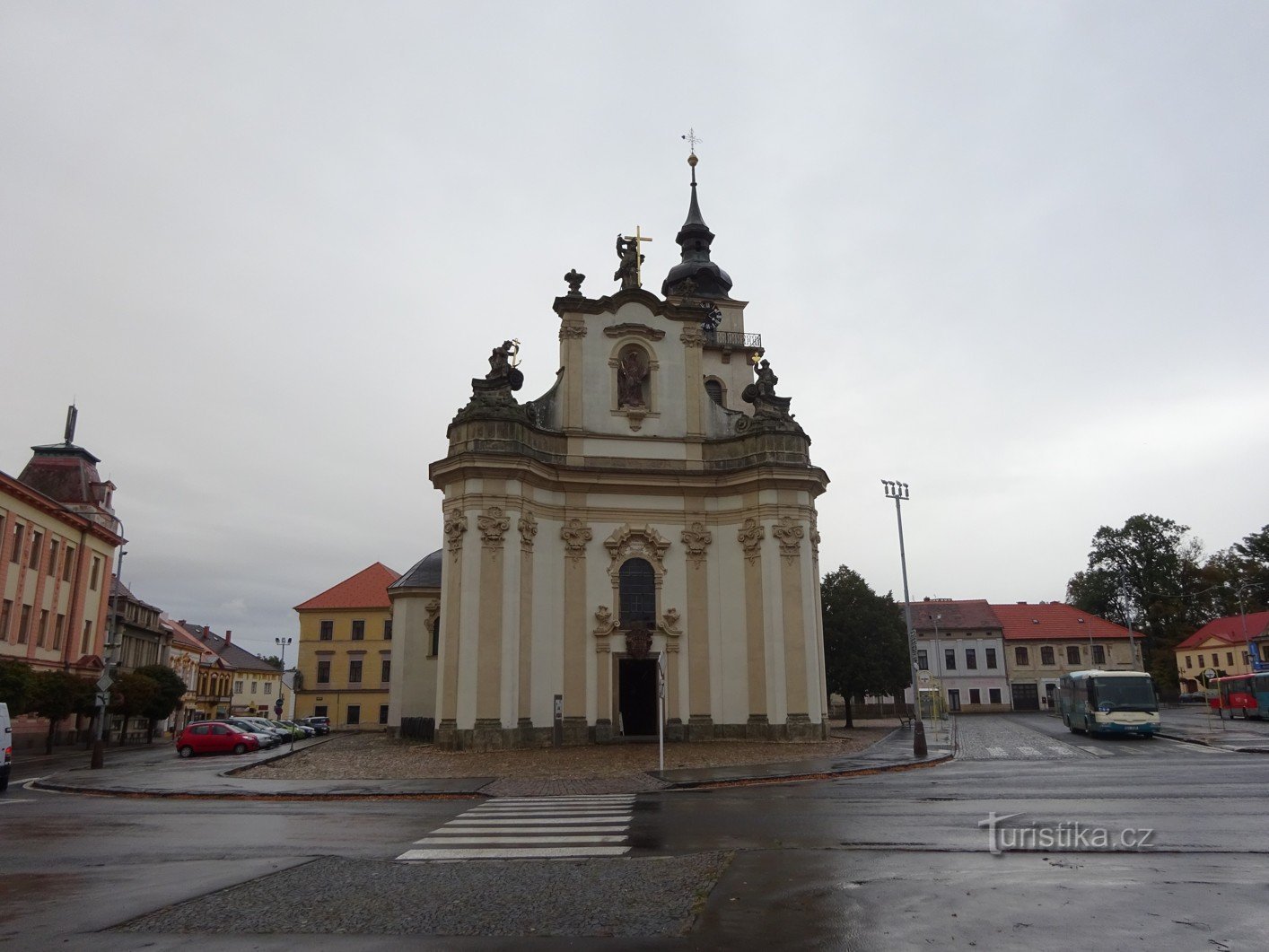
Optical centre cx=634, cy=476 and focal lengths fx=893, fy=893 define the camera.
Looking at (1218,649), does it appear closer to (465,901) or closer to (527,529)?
(527,529)

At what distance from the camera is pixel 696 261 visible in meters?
50.3

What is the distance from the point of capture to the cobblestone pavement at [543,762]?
65.7ft

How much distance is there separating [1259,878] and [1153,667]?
8204cm

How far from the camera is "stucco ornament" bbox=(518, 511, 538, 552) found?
1276 inches

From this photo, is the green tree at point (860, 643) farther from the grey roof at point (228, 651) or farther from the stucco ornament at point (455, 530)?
the grey roof at point (228, 651)

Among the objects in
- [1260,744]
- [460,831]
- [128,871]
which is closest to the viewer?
[128,871]

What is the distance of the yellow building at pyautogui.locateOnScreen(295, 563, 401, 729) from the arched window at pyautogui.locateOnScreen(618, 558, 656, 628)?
39867mm

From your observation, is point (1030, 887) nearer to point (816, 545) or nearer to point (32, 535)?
point (816, 545)

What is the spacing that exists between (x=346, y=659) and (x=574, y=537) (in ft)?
140

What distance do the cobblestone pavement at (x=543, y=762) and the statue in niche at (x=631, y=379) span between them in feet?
44.2

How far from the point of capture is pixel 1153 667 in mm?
79188

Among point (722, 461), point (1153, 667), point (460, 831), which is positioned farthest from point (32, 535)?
point (1153, 667)

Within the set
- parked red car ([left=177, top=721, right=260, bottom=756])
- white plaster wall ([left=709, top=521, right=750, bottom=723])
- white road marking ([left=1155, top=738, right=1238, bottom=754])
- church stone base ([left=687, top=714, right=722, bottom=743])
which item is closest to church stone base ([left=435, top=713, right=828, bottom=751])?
church stone base ([left=687, top=714, right=722, bottom=743])

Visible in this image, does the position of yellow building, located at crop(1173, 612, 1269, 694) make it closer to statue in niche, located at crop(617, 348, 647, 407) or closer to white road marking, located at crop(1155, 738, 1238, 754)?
white road marking, located at crop(1155, 738, 1238, 754)
